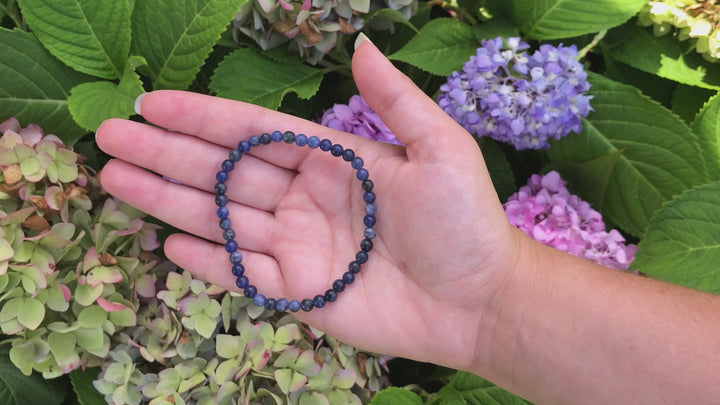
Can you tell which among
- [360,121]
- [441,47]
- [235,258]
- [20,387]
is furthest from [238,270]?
[441,47]

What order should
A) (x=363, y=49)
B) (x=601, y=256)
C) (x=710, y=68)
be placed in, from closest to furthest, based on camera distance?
(x=363, y=49) < (x=601, y=256) < (x=710, y=68)

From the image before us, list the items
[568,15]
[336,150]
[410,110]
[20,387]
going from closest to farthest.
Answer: [410,110], [336,150], [20,387], [568,15]

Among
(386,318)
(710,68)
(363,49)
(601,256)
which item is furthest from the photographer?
(710,68)

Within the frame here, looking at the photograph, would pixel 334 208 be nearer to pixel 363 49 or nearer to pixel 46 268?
pixel 363 49

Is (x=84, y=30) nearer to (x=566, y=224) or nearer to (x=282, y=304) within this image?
(x=282, y=304)

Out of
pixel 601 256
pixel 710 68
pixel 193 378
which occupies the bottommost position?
pixel 193 378

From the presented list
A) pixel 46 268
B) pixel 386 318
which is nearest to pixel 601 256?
pixel 386 318

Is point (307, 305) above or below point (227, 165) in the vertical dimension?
below

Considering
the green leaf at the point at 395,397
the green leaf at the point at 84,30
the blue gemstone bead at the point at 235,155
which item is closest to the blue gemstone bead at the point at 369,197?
the blue gemstone bead at the point at 235,155
